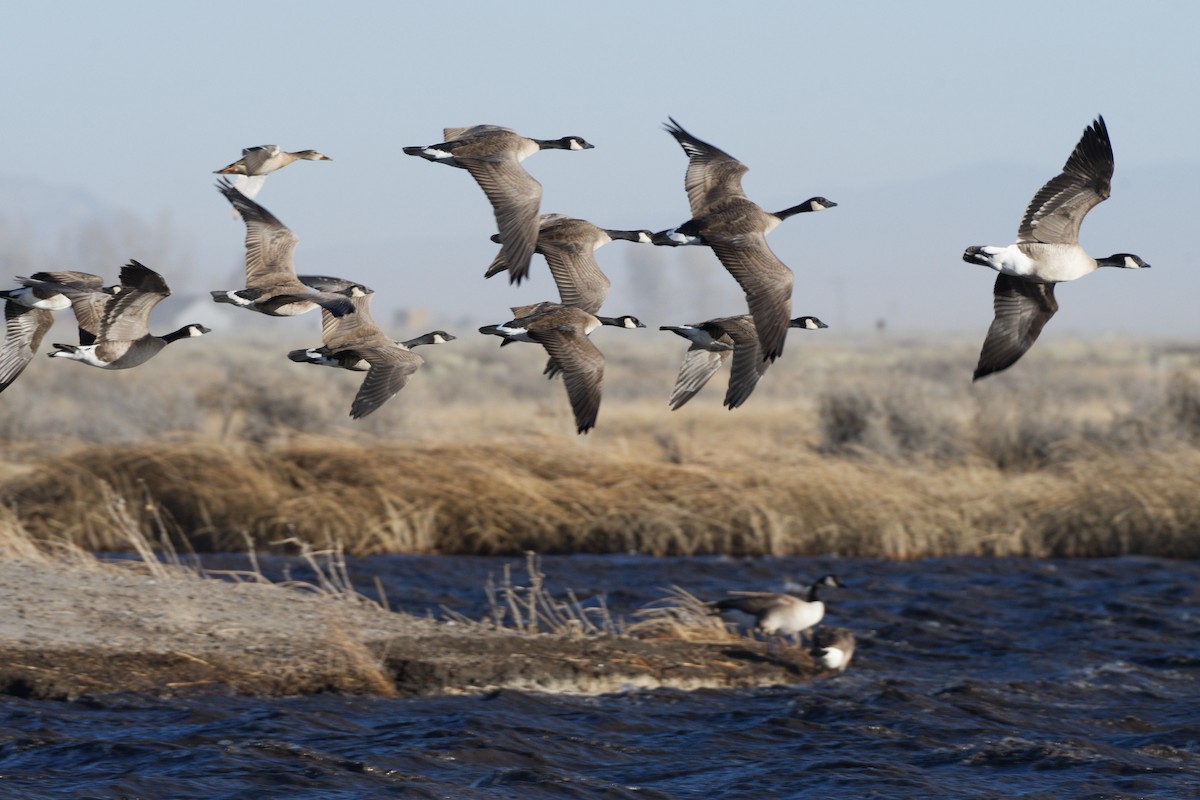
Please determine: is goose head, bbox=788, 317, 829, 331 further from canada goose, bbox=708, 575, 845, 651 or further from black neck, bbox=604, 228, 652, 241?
canada goose, bbox=708, 575, 845, 651

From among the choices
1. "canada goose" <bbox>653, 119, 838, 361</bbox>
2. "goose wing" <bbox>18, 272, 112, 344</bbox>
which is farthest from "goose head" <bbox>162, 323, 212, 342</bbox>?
"canada goose" <bbox>653, 119, 838, 361</bbox>

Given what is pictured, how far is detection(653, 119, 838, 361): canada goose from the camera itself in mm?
7793

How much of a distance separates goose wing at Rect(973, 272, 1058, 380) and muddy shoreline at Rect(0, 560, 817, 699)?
270 inches

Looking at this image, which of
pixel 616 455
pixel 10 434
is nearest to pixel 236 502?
pixel 616 455

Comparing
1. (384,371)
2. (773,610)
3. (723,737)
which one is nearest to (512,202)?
(384,371)

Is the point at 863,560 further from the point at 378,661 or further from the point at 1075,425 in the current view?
the point at 378,661

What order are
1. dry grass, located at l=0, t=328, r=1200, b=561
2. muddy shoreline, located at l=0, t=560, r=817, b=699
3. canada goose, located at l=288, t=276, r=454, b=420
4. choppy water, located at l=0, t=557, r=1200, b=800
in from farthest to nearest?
dry grass, located at l=0, t=328, r=1200, b=561 < muddy shoreline, located at l=0, t=560, r=817, b=699 < choppy water, located at l=0, t=557, r=1200, b=800 < canada goose, located at l=288, t=276, r=454, b=420

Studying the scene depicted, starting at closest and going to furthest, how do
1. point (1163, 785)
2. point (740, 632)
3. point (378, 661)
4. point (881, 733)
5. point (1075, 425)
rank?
1. point (1163, 785)
2. point (881, 733)
3. point (378, 661)
4. point (740, 632)
5. point (1075, 425)

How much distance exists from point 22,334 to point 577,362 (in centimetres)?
333

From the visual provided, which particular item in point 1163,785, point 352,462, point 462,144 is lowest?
point 1163,785

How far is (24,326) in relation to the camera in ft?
30.6

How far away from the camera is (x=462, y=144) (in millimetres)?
8422

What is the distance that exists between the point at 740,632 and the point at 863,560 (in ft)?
18.2

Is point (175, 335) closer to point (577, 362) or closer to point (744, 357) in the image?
point (577, 362)
